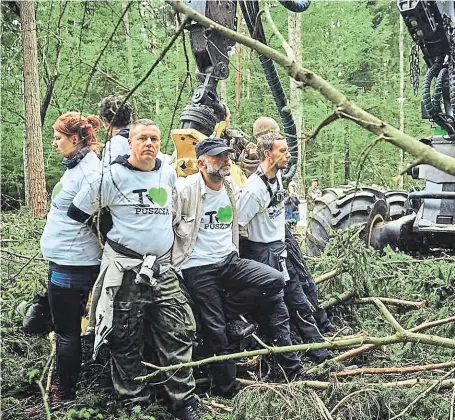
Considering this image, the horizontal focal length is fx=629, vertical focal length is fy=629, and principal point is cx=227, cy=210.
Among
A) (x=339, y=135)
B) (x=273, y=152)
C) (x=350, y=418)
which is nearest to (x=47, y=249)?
(x=273, y=152)

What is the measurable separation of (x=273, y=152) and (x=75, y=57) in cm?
208

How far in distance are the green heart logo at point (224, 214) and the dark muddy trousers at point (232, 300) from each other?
0.82 feet

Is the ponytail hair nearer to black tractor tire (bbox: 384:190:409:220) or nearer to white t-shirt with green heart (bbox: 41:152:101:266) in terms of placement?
white t-shirt with green heart (bbox: 41:152:101:266)

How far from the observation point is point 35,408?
13.0 feet

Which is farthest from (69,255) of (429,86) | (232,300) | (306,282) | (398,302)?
(429,86)

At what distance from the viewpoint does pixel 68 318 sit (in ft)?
13.2

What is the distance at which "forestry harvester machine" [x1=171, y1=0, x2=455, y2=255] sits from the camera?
5086 mm

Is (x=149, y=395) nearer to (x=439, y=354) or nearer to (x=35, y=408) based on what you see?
(x=35, y=408)

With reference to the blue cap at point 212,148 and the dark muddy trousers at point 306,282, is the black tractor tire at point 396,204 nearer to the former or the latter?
the dark muddy trousers at point 306,282

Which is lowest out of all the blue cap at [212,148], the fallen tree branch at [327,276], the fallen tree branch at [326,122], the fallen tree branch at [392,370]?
the fallen tree branch at [392,370]

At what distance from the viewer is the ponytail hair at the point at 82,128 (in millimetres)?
4039

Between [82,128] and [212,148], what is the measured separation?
2.89 ft

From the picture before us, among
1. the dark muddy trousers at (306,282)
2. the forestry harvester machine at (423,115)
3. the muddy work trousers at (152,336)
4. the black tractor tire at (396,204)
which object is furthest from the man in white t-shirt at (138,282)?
the black tractor tire at (396,204)

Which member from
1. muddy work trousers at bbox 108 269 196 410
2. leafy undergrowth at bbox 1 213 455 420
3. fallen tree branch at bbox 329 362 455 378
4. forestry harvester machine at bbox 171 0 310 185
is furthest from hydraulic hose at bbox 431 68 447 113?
muddy work trousers at bbox 108 269 196 410
